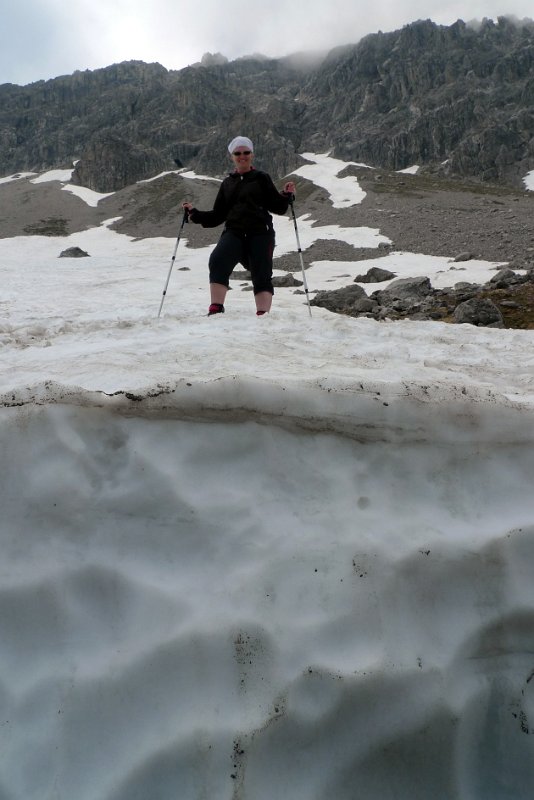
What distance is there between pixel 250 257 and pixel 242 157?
123 centimetres

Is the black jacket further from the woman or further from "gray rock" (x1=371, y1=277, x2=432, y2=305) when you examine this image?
"gray rock" (x1=371, y1=277, x2=432, y2=305)

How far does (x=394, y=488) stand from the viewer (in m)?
2.25

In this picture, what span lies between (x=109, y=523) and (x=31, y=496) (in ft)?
1.20

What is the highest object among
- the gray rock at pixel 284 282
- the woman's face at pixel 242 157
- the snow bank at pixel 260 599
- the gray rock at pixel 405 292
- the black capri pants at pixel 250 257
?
the woman's face at pixel 242 157

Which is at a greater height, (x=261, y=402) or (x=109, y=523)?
(x=261, y=402)

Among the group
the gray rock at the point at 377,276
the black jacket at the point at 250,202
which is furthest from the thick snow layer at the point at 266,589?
the gray rock at the point at 377,276

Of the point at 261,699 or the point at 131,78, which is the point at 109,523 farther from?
the point at 131,78

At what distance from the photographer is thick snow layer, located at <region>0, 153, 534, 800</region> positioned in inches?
66.3

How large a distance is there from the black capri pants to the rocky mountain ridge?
72.3m

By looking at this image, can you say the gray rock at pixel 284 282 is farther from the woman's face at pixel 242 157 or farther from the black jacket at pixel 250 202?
the woman's face at pixel 242 157

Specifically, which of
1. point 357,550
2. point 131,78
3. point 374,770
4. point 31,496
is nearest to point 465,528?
point 357,550

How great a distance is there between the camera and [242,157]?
6.25 meters

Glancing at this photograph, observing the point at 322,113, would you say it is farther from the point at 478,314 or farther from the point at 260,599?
the point at 260,599

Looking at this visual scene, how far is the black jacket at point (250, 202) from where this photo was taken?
6316mm
